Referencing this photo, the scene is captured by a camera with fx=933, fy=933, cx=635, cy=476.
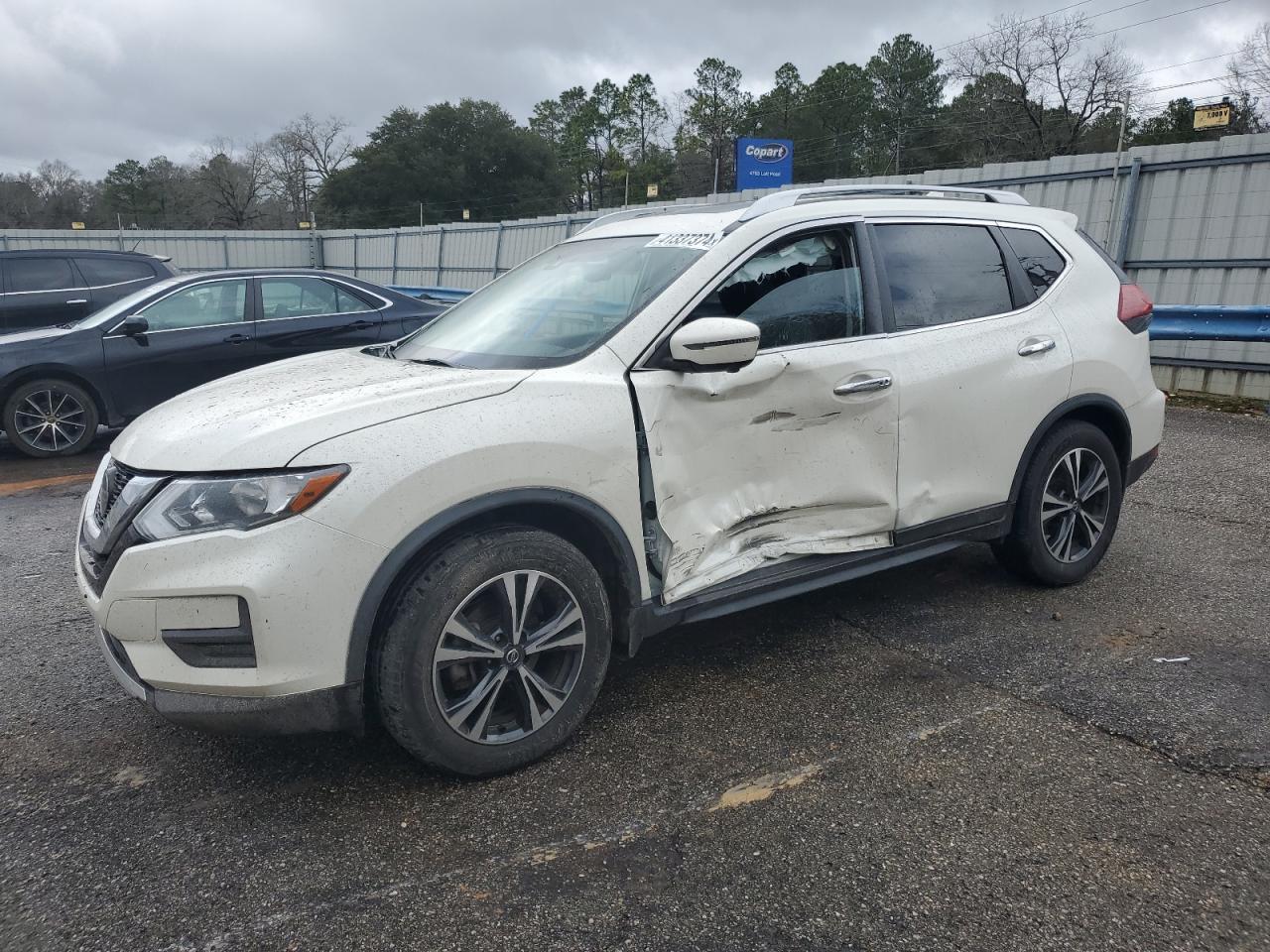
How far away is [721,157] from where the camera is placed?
71.1 metres

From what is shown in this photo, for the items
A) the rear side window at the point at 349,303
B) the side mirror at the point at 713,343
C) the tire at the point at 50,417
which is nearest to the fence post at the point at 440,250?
the rear side window at the point at 349,303

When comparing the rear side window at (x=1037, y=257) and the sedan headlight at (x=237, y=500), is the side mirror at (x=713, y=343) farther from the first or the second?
the rear side window at (x=1037, y=257)

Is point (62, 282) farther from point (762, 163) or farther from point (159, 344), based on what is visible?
point (762, 163)

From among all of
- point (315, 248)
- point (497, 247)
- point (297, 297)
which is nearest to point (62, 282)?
point (297, 297)

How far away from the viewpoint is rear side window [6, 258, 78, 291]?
964 centimetres

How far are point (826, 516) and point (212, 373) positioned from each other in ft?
21.3

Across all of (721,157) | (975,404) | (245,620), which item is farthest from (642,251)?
(721,157)

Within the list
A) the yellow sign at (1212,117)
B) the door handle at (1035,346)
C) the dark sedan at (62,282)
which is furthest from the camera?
the yellow sign at (1212,117)

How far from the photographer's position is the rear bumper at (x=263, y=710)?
250 cm

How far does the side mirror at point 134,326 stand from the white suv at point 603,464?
505cm

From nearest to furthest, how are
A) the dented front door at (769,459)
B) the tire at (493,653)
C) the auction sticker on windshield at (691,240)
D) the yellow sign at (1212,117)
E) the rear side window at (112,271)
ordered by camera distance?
the tire at (493,653) → the dented front door at (769,459) → the auction sticker on windshield at (691,240) → the rear side window at (112,271) → the yellow sign at (1212,117)

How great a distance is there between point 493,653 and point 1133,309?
11.5ft

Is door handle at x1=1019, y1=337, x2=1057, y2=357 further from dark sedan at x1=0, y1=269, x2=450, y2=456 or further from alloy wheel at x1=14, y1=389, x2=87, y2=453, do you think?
alloy wheel at x1=14, y1=389, x2=87, y2=453

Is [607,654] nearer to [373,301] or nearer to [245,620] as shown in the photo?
[245,620]
